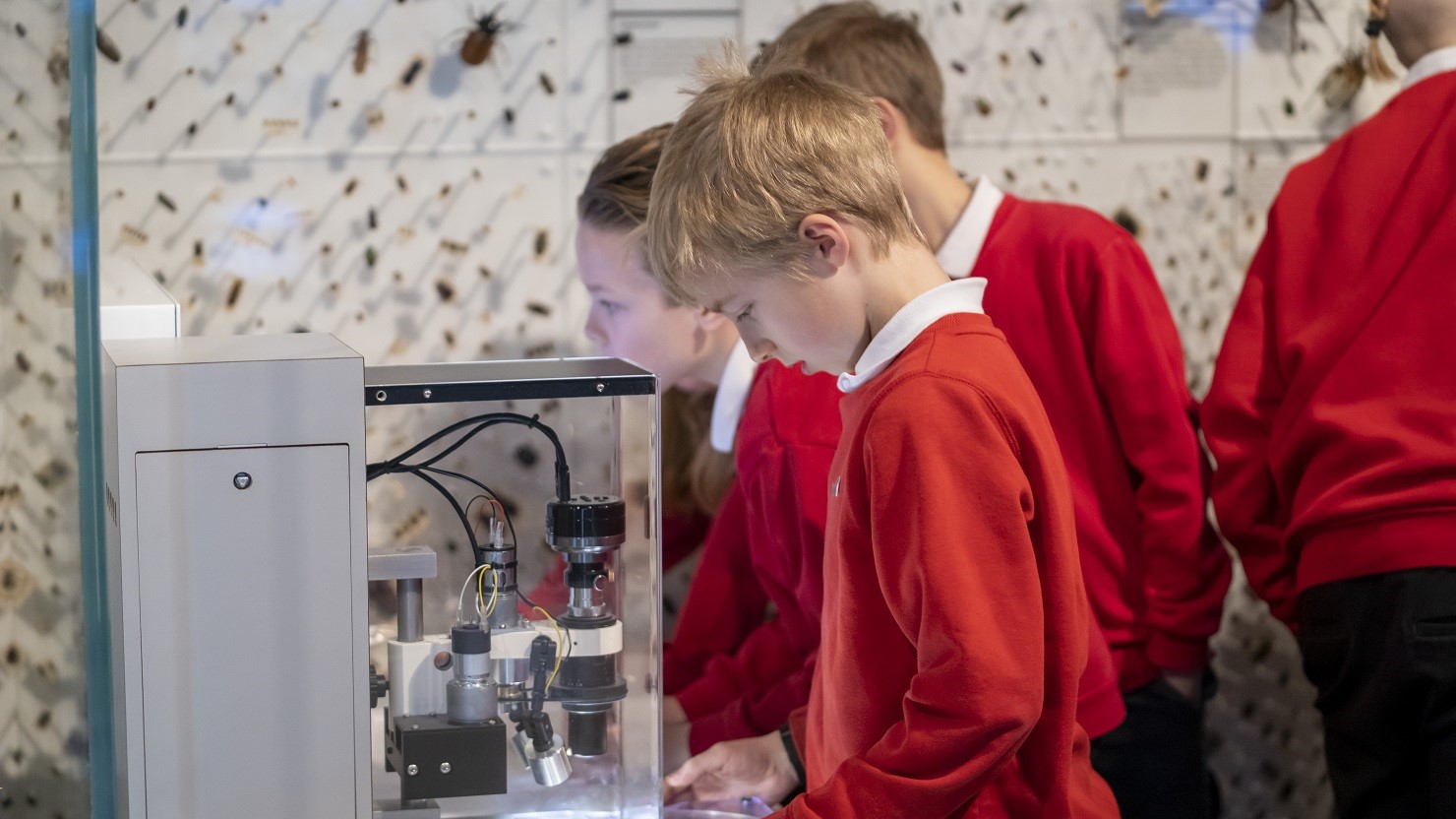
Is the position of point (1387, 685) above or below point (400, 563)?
below

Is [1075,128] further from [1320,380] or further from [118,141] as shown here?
[118,141]

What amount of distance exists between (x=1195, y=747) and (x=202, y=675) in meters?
1.42

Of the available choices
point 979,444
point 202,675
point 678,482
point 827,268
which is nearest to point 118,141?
point 678,482

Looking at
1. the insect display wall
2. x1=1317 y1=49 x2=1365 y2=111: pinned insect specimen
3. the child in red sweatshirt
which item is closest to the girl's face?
the child in red sweatshirt

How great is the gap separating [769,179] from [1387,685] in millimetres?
1089

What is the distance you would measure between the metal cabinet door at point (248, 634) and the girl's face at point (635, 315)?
2.24 ft

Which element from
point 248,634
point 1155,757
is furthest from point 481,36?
point 1155,757

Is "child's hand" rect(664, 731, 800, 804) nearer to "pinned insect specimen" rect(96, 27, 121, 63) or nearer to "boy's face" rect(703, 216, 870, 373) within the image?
"boy's face" rect(703, 216, 870, 373)

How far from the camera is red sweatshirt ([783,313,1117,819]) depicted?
3.57 feet

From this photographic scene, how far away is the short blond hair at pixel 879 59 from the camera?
202 cm

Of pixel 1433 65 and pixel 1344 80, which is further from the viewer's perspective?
pixel 1344 80

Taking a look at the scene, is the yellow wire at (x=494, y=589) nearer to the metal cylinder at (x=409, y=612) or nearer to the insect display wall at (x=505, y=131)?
the metal cylinder at (x=409, y=612)

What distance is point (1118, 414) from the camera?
77.1 inches

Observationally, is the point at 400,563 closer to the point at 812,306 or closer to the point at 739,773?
the point at 812,306
